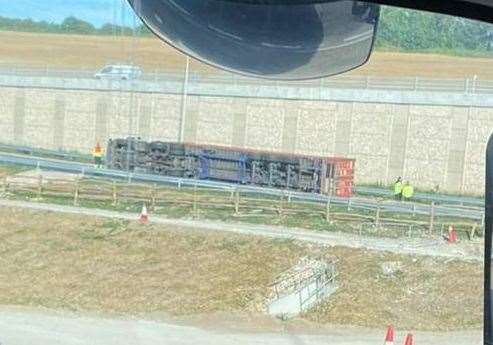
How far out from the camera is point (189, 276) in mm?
4289

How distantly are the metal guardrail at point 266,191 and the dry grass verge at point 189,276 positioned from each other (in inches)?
14.5

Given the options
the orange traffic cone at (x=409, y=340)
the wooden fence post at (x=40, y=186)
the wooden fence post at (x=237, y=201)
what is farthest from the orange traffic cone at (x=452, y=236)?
the wooden fence post at (x=40, y=186)

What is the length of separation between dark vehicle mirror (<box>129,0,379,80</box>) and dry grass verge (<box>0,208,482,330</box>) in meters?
2.16

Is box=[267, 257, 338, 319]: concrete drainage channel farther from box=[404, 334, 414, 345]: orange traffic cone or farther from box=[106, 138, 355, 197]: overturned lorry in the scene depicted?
box=[106, 138, 355, 197]: overturned lorry

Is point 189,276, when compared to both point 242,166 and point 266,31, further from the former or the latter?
point 242,166

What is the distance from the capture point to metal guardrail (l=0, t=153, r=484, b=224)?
222 inches

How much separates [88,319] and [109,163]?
182 centimetres

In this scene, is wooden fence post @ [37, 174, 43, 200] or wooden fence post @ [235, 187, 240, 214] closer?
wooden fence post @ [37, 174, 43, 200]

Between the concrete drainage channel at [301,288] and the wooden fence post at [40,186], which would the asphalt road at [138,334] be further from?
the wooden fence post at [40,186]

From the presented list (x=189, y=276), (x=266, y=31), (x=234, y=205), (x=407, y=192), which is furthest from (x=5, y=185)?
(x=266, y=31)

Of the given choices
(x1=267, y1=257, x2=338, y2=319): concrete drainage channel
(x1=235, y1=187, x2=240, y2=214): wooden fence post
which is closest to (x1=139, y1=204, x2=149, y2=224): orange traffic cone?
(x1=235, y1=187, x2=240, y2=214): wooden fence post

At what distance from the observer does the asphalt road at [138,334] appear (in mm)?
3162

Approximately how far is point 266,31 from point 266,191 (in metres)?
6.55

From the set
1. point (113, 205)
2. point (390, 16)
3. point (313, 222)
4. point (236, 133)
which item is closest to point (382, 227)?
point (313, 222)
